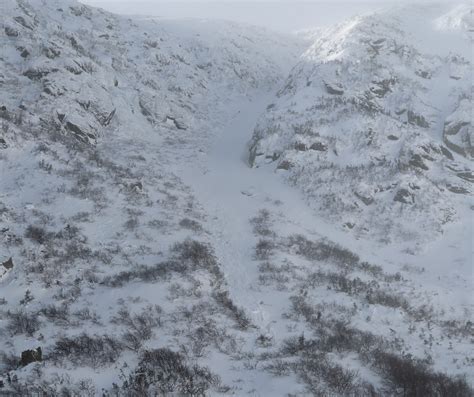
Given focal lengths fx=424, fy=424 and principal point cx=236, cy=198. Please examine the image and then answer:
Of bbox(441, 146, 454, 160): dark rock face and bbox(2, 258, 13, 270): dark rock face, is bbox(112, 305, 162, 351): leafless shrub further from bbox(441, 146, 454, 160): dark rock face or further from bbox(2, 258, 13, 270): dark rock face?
bbox(441, 146, 454, 160): dark rock face

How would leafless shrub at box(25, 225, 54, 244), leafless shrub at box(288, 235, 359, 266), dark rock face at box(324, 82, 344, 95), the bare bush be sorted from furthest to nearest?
1. dark rock face at box(324, 82, 344, 95)
2. leafless shrub at box(288, 235, 359, 266)
3. leafless shrub at box(25, 225, 54, 244)
4. the bare bush

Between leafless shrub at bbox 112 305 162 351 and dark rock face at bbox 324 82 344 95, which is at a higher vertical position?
dark rock face at bbox 324 82 344 95

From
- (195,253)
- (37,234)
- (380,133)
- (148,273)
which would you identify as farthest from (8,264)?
(380,133)

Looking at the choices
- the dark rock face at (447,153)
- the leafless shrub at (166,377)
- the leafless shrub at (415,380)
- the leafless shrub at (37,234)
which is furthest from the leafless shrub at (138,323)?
the dark rock face at (447,153)

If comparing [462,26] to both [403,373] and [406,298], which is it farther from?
[403,373]

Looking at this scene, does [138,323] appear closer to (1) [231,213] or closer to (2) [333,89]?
(1) [231,213]

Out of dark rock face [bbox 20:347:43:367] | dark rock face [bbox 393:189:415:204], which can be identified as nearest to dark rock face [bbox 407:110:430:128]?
dark rock face [bbox 393:189:415:204]

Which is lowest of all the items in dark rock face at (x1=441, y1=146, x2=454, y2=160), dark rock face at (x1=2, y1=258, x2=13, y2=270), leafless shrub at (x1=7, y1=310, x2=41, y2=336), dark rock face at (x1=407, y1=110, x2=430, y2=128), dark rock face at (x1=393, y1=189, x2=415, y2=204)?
leafless shrub at (x1=7, y1=310, x2=41, y2=336)
